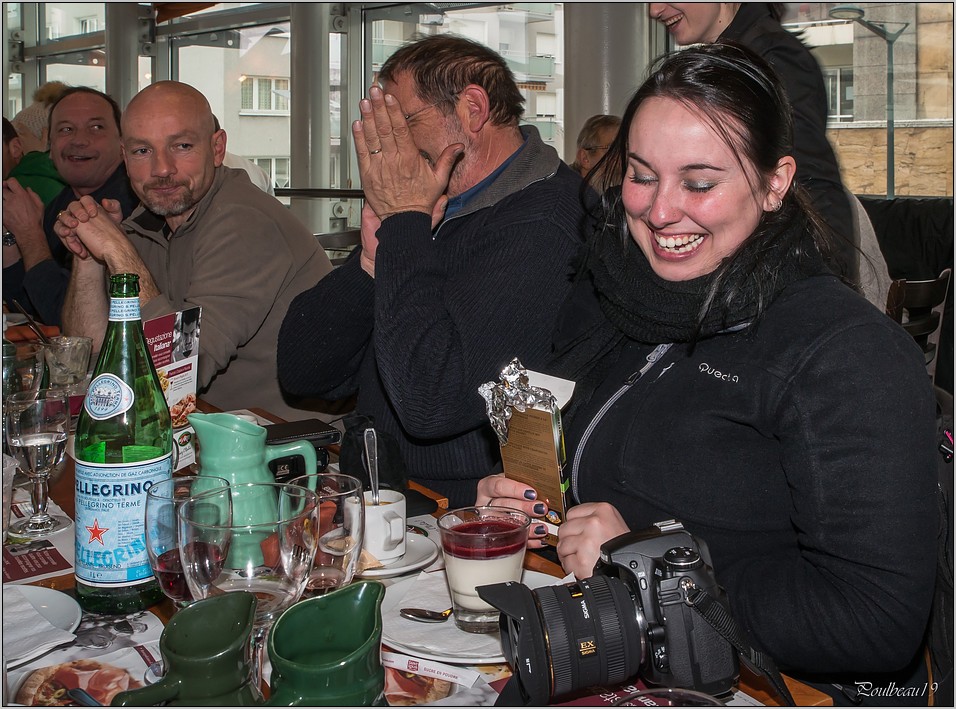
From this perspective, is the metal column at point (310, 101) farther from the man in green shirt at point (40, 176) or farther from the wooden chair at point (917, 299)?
the wooden chair at point (917, 299)

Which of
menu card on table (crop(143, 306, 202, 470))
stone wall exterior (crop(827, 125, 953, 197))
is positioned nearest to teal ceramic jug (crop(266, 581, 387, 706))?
menu card on table (crop(143, 306, 202, 470))

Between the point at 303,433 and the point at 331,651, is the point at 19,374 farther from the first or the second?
the point at 331,651

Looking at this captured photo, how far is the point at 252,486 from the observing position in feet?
3.52

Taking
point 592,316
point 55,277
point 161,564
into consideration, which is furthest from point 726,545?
point 55,277

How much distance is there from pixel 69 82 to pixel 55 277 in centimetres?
928

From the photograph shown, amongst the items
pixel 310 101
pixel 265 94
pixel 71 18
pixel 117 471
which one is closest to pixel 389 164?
pixel 117 471

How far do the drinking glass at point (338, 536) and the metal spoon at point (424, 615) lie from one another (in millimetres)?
77

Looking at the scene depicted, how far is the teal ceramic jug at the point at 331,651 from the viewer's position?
2.12ft

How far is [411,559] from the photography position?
1215 mm

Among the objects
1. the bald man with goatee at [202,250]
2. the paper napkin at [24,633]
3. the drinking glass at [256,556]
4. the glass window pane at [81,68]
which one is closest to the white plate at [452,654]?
the drinking glass at [256,556]

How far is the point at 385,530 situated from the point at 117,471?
341 millimetres

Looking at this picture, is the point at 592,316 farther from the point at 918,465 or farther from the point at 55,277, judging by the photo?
the point at 55,277

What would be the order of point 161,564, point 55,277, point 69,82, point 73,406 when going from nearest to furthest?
1. point 161,564
2. point 73,406
3. point 55,277
4. point 69,82

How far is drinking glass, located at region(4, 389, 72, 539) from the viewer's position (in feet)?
4.52
